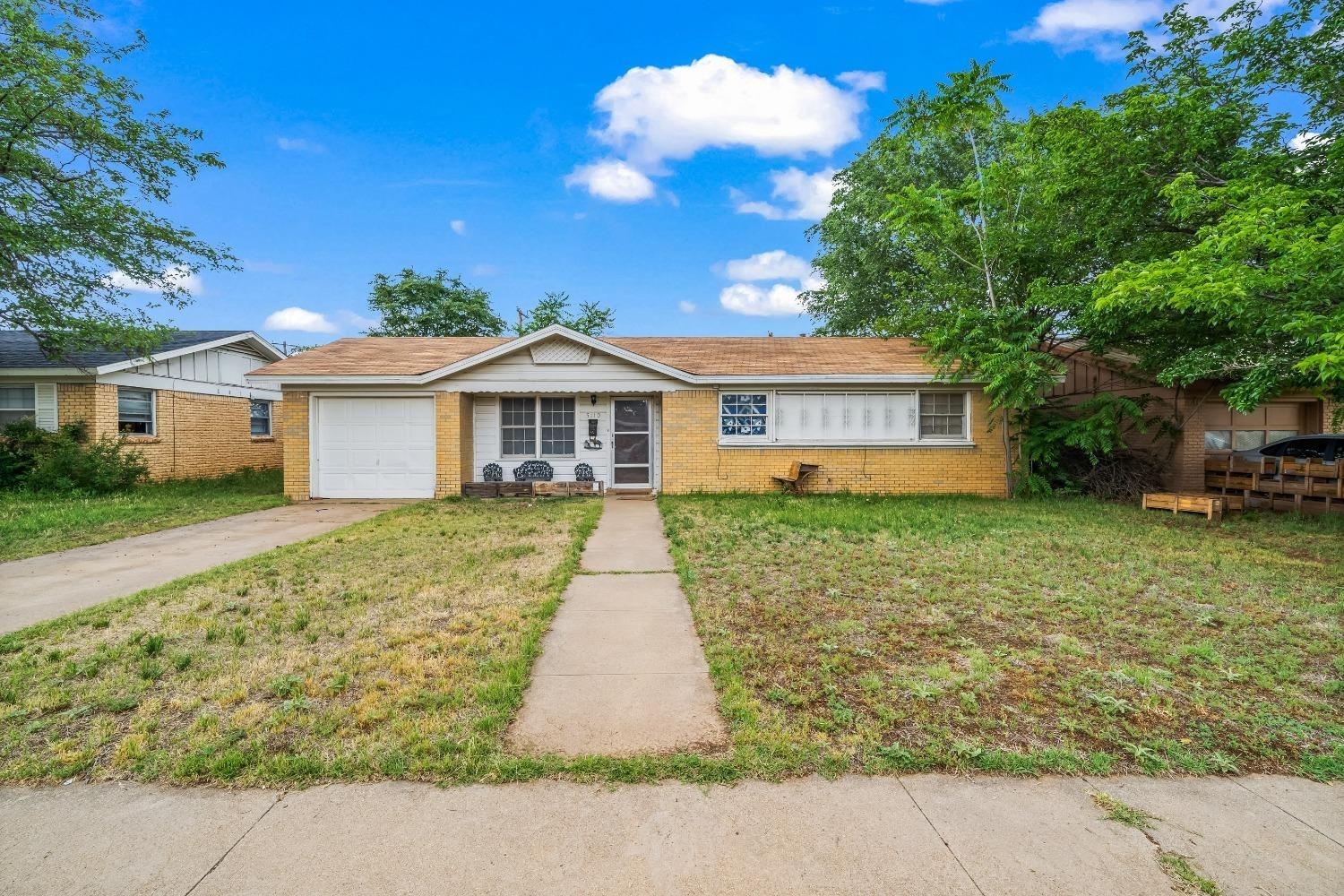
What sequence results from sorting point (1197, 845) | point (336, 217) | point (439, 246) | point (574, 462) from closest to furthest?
point (1197, 845) < point (574, 462) < point (336, 217) < point (439, 246)

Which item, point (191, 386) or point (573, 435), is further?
point (191, 386)

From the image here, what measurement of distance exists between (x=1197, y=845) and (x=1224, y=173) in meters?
11.0

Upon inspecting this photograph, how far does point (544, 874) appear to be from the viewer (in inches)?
80.8

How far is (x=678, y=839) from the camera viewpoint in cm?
221

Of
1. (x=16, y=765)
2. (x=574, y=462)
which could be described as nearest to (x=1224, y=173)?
(x=574, y=462)

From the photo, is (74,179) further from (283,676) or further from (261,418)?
(283,676)

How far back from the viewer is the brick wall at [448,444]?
12.5 metres

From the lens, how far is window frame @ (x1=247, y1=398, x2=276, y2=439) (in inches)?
721

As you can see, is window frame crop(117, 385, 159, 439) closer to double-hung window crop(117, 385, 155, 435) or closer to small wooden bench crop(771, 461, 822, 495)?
double-hung window crop(117, 385, 155, 435)

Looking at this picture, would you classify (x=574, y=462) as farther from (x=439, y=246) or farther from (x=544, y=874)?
(x=439, y=246)

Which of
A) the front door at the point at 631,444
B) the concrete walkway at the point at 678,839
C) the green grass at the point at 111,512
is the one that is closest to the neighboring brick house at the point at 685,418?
the front door at the point at 631,444

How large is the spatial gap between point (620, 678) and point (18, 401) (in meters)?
18.6

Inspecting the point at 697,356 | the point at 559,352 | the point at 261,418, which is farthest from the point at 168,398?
the point at 697,356

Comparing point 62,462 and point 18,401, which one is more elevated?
point 18,401
